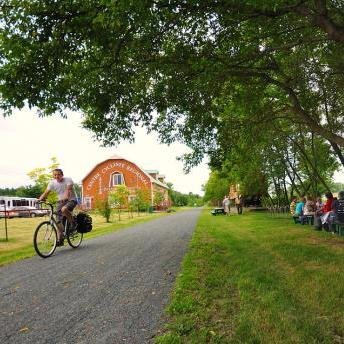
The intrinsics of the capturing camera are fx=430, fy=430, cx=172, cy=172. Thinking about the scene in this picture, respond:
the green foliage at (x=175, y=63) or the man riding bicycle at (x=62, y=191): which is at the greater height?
the green foliage at (x=175, y=63)

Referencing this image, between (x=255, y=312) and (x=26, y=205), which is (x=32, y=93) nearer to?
(x=255, y=312)

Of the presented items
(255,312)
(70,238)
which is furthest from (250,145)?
(255,312)

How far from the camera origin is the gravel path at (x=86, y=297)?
4.26m

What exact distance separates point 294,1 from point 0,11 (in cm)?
→ 544

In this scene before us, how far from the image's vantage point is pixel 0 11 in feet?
26.9

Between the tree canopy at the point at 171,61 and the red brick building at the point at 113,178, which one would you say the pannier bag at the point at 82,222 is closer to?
the tree canopy at the point at 171,61

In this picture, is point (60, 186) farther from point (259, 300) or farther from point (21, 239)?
point (21, 239)

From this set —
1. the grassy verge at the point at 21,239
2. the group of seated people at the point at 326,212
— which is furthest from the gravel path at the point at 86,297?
the group of seated people at the point at 326,212

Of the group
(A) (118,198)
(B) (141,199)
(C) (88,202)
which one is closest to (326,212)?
(A) (118,198)

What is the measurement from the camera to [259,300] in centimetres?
529

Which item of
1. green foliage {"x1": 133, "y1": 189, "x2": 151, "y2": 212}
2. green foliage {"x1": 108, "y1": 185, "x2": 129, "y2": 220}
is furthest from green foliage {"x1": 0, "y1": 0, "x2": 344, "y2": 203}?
green foliage {"x1": 133, "y1": 189, "x2": 151, "y2": 212}

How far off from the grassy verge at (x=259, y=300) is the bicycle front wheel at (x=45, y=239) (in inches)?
137

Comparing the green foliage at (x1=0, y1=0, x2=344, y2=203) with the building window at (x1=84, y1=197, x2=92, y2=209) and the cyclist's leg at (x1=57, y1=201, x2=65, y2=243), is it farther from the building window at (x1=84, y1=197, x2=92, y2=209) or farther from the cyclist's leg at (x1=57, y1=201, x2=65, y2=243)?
the building window at (x1=84, y1=197, x2=92, y2=209)

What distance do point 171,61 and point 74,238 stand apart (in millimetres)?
5392
